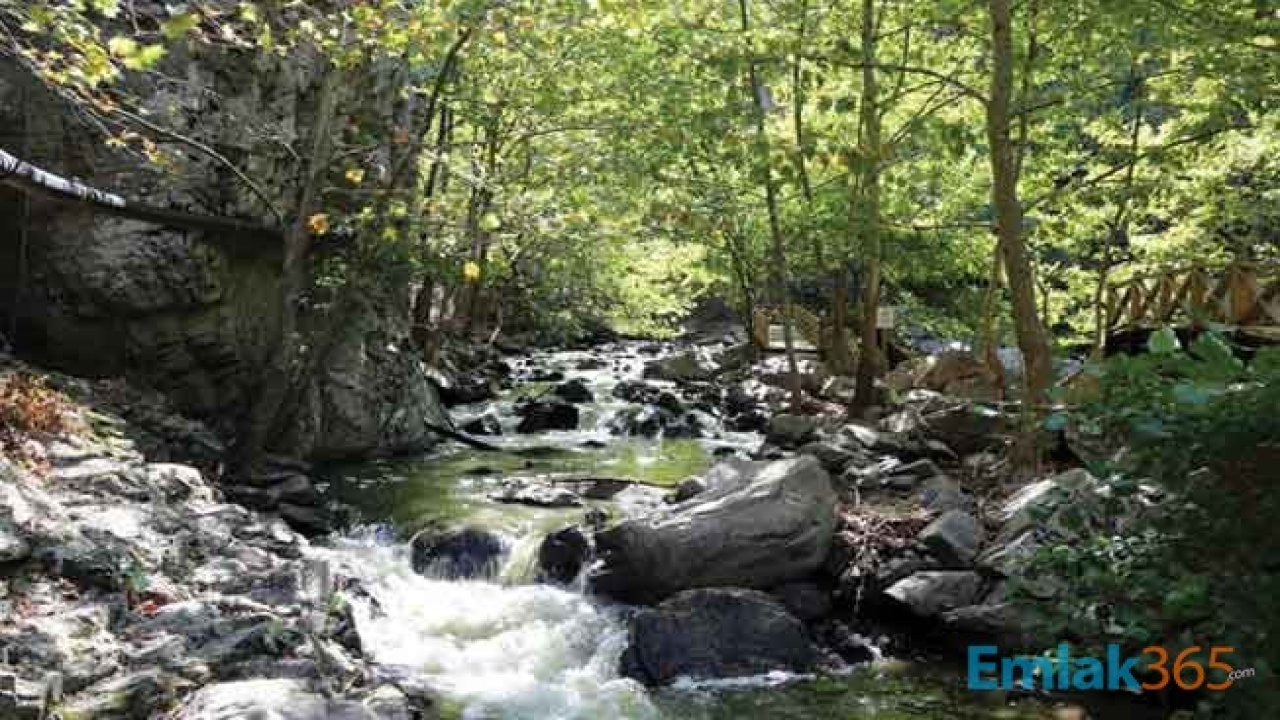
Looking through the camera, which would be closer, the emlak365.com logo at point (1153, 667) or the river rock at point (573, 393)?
the emlak365.com logo at point (1153, 667)

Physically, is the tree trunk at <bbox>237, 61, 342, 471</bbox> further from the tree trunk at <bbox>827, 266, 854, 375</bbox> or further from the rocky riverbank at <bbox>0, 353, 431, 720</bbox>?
the tree trunk at <bbox>827, 266, 854, 375</bbox>

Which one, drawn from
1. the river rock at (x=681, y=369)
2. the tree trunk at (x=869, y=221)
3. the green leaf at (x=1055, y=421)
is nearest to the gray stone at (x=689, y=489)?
the tree trunk at (x=869, y=221)

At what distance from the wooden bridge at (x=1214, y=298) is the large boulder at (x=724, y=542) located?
6222 millimetres

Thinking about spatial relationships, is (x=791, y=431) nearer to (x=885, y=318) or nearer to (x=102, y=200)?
(x=885, y=318)

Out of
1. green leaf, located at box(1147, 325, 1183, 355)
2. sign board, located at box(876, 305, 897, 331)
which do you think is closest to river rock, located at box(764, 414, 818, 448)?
sign board, located at box(876, 305, 897, 331)

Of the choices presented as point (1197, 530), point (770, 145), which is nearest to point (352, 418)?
point (770, 145)

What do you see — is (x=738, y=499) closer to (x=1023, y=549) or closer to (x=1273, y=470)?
Answer: (x=1023, y=549)

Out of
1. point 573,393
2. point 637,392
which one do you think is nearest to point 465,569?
point 573,393

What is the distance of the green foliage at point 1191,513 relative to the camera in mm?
2736

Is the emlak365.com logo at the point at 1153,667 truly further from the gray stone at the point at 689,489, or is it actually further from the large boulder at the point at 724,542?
the gray stone at the point at 689,489

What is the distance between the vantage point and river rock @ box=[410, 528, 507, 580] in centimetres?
954

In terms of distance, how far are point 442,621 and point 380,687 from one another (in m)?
2.72

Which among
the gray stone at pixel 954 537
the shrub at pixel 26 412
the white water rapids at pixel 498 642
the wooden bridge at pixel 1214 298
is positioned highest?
the wooden bridge at pixel 1214 298

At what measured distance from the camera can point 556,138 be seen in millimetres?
18562
